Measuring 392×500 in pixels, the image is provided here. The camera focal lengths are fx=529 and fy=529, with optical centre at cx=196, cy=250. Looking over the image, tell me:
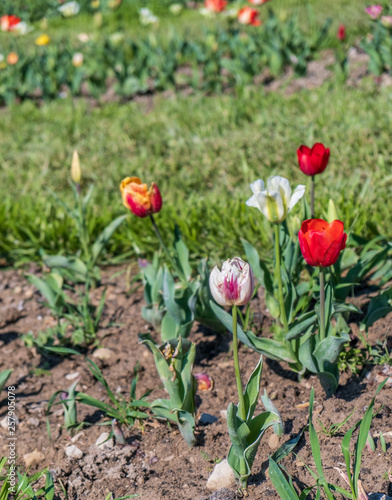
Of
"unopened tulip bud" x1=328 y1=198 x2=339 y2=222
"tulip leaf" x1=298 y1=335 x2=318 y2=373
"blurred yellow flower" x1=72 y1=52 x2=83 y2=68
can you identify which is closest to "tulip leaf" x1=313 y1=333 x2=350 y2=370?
"tulip leaf" x1=298 y1=335 x2=318 y2=373

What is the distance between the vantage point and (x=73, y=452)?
1.62m

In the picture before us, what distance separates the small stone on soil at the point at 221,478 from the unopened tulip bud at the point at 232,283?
1.63 ft

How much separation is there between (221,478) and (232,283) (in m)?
0.56

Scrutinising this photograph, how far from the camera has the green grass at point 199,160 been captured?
2.51m

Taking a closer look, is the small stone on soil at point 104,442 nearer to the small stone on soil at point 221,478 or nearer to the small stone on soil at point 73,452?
the small stone on soil at point 73,452

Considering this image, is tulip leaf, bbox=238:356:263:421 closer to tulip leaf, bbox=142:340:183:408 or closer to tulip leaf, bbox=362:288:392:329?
tulip leaf, bbox=142:340:183:408

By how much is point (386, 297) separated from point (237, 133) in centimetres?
202

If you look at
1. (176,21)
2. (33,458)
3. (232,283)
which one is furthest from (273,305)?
(176,21)

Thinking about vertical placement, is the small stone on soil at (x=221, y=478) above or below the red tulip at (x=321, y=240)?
below

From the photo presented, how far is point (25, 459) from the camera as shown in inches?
63.9

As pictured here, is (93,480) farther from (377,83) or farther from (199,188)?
(377,83)

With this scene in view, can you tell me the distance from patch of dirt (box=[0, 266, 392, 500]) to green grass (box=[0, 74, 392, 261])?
0.56 meters

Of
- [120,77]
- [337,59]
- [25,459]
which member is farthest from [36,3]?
[25,459]

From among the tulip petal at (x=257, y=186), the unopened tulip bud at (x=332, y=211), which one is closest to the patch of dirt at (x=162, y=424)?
the unopened tulip bud at (x=332, y=211)
